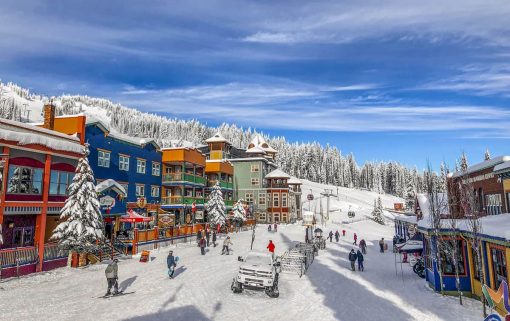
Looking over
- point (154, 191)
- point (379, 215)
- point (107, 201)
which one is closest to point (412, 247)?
point (107, 201)

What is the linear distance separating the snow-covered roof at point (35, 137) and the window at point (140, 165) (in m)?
12.0

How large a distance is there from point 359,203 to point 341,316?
356 ft

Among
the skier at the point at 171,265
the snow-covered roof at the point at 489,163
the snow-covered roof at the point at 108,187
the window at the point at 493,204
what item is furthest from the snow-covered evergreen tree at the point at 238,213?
the window at the point at 493,204

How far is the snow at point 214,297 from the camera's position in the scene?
1423 centimetres

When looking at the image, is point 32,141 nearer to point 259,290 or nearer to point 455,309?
point 259,290

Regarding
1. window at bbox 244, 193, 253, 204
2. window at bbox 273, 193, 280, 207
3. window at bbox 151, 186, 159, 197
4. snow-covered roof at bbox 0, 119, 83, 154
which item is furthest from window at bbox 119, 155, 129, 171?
window at bbox 273, 193, 280, 207

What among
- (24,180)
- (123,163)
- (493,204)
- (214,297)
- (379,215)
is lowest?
(214,297)

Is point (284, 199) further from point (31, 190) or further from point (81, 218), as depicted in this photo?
point (31, 190)

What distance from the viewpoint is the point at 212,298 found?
16594 millimetres

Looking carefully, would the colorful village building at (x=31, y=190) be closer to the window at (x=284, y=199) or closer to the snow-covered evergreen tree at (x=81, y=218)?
the snow-covered evergreen tree at (x=81, y=218)

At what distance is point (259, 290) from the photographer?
18406mm

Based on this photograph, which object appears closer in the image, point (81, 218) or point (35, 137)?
point (35, 137)

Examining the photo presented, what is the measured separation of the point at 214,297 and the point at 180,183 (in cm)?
2924

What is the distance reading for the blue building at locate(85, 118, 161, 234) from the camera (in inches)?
1212
